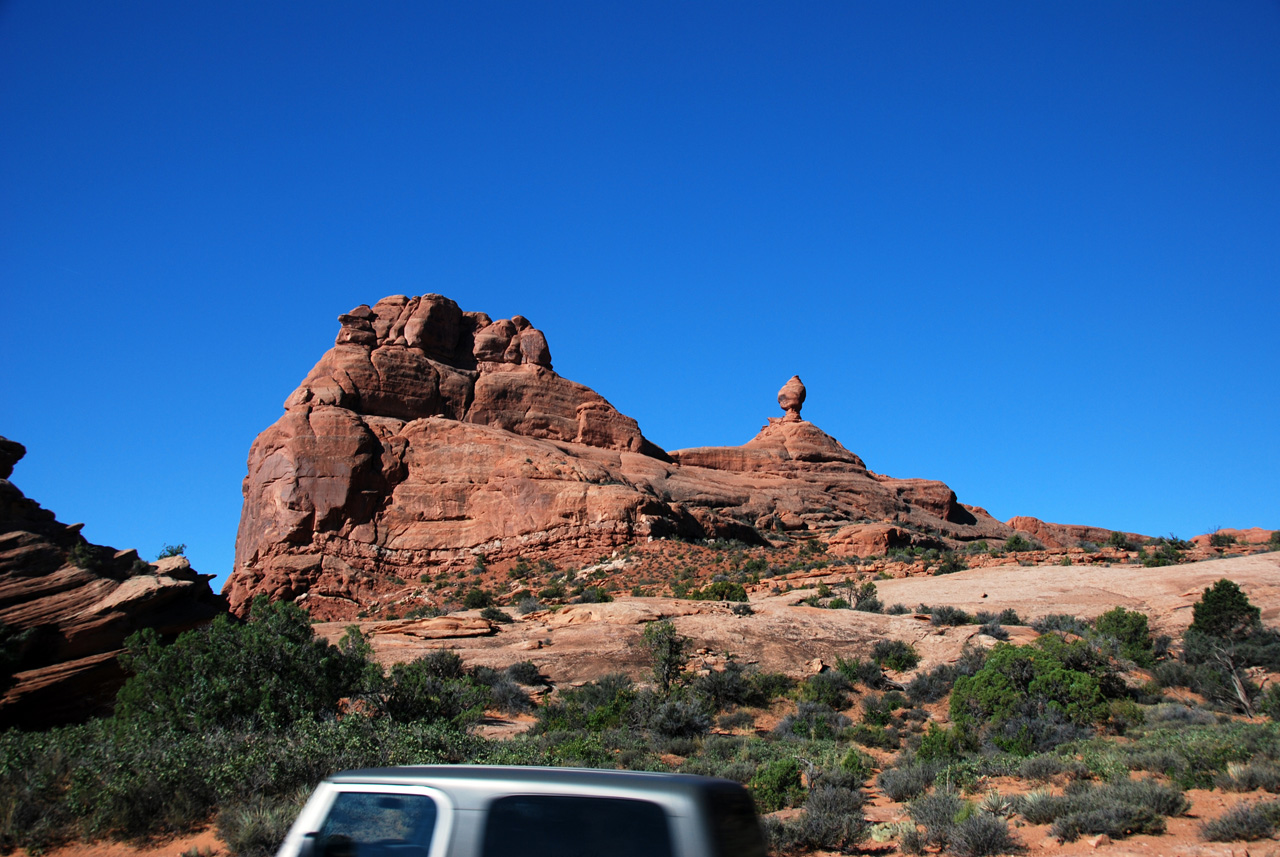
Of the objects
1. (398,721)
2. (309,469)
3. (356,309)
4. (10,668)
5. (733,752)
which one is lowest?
(733,752)

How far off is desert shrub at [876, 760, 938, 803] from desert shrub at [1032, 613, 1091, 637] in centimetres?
1606

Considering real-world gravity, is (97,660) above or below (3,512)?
below

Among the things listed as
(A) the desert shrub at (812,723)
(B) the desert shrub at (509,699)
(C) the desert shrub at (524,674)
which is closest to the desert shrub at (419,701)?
(B) the desert shrub at (509,699)

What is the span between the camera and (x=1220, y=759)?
1149cm

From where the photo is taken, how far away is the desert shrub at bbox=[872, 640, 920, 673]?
23572 mm

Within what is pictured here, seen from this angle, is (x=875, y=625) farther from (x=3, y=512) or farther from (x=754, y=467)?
(x=754, y=467)

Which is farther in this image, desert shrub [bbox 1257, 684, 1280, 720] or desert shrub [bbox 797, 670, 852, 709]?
desert shrub [bbox 797, 670, 852, 709]

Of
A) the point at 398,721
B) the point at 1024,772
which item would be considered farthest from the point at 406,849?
the point at 1024,772

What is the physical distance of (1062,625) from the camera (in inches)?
1101

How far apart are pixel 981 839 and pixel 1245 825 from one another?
9.10 feet

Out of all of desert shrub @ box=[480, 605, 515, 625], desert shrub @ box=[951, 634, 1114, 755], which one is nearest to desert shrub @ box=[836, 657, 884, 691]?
desert shrub @ box=[951, 634, 1114, 755]

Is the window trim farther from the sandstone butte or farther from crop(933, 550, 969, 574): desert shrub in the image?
the sandstone butte

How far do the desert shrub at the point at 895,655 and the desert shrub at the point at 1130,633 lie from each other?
21.1 ft

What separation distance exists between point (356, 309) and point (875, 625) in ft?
157
